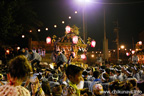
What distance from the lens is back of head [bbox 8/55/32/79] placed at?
7.46ft

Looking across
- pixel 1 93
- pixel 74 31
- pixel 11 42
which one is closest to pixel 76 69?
pixel 1 93

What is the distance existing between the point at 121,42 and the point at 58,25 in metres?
13.6

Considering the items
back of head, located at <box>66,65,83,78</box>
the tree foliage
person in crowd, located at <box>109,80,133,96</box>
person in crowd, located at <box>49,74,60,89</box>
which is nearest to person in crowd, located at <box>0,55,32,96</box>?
back of head, located at <box>66,65,83,78</box>

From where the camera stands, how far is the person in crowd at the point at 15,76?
7.38ft

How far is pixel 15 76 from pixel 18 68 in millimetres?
121

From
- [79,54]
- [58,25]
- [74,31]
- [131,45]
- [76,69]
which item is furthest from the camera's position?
[131,45]

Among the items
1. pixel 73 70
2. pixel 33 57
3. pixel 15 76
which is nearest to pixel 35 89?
pixel 73 70

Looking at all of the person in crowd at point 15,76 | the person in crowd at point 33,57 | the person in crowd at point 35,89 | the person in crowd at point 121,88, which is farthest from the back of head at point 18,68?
the person in crowd at point 33,57

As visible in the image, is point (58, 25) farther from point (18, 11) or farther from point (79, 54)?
point (79, 54)

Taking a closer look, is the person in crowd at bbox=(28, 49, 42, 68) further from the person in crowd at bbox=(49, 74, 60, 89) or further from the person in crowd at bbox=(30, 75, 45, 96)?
the person in crowd at bbox=(30, 75, 45, 96)

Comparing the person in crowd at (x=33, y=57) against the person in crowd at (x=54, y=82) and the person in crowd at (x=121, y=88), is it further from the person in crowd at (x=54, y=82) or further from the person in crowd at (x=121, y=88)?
the person in crowd at (x=121, y=88)

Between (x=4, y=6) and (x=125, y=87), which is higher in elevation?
(x=4, y=6)

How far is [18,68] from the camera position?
2.28m

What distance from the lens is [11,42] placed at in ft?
70.4
